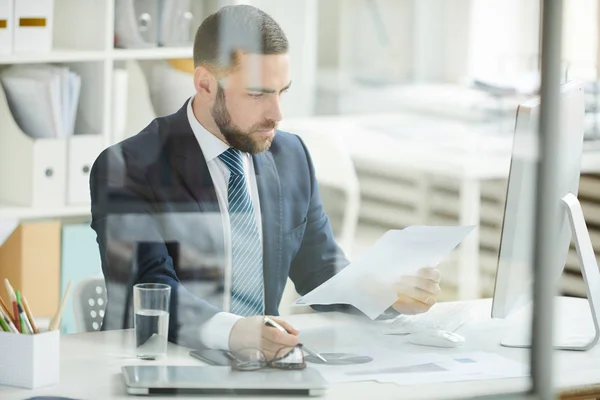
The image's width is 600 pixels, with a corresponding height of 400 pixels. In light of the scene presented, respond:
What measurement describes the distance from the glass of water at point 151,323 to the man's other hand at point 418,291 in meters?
0.46

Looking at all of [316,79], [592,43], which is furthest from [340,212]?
[592,43]

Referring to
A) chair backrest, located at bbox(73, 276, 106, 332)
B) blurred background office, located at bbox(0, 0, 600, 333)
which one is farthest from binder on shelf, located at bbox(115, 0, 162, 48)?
→ chair backrest, located at bbox(73, 276, 106, 332)

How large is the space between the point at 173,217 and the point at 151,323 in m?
0.31

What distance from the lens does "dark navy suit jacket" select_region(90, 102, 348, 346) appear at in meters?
2.09

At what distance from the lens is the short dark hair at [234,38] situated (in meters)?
2.09

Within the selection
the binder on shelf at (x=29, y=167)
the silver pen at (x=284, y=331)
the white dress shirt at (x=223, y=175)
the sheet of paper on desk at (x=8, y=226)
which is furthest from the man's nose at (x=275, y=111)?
the sheet of paper on desk at (x=8, y=226)

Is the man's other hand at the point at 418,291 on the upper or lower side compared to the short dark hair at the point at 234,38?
lower

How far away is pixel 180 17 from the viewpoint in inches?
99.0

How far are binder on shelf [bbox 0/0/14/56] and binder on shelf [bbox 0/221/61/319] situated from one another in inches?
16.8

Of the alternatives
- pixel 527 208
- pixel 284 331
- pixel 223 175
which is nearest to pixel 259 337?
pixel 284 331

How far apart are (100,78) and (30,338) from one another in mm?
1173

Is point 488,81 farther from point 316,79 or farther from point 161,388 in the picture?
point 161,388

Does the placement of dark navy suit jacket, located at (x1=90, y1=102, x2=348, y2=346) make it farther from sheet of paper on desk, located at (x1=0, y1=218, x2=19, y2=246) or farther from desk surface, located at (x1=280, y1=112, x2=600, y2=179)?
sheet of paper on desk, located at (x1=0, y1=218, x2=19, y2=246)

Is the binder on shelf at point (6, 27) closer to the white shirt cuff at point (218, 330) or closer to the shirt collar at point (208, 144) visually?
the shirt collar at point (208, 144)
